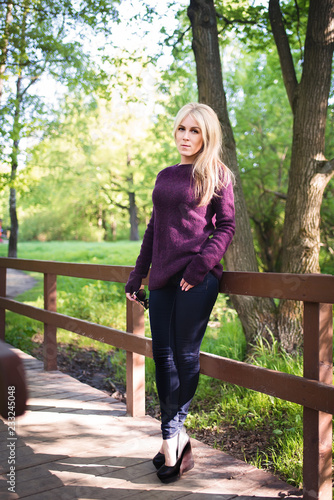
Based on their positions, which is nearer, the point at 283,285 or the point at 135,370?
the point at 283,285

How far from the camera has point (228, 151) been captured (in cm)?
511

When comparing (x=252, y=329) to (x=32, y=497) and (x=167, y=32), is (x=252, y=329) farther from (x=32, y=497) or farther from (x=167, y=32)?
(x=167, y=32)

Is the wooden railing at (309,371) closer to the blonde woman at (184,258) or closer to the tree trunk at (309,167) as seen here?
the blonde woman at (184,258)

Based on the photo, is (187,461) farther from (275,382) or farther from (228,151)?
(228,151)

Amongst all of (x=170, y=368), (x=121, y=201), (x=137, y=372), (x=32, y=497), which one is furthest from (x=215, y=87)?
(x=121, y=201)

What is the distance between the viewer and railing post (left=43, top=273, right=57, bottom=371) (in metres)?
4.59

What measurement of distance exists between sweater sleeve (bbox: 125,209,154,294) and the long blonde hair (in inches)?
16.2

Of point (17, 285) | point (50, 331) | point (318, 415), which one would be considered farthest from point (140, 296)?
point (17, 285)

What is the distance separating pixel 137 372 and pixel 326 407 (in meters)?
1.64

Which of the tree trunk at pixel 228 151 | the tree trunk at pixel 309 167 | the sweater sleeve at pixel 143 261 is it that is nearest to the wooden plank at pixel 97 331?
the sweater sleeve at pixel 143 261

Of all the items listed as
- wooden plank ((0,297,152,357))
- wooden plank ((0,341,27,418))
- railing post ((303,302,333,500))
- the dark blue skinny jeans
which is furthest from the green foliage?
wooden plank ((0,341,27,418))

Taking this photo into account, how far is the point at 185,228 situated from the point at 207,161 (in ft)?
1.17

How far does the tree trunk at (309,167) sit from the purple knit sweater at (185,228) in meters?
2.56

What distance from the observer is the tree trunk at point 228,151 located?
5051mm
